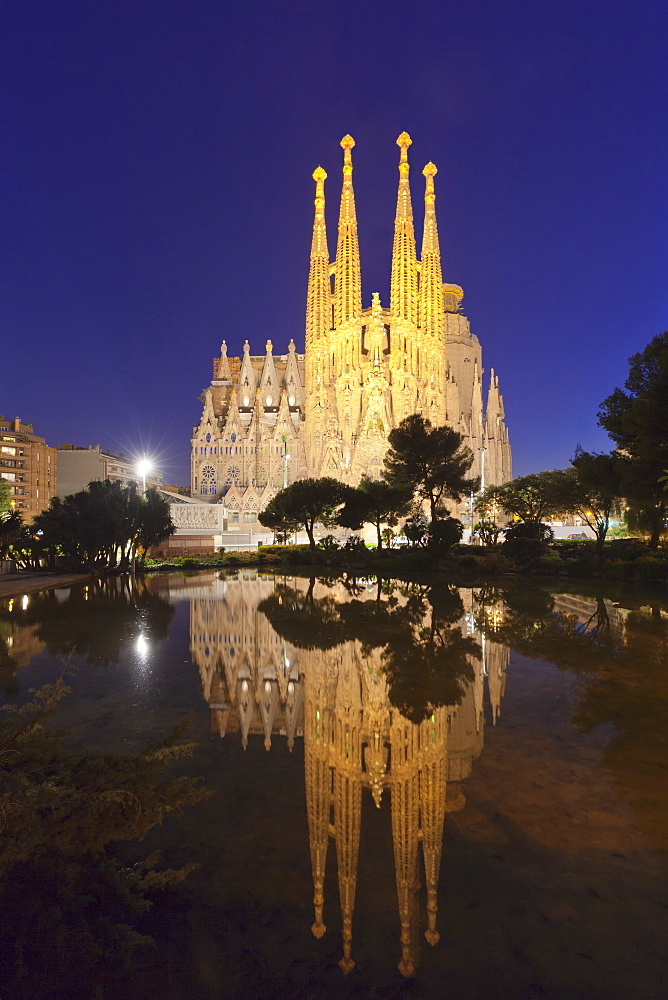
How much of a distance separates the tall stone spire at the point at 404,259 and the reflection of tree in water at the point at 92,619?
5164 cm

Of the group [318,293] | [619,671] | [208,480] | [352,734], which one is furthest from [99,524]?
[318,293]

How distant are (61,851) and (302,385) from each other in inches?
2756

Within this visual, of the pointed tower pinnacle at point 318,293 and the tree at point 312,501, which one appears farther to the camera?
the pointed tower pinnacle at point 318,293

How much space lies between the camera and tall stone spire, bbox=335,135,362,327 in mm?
59375

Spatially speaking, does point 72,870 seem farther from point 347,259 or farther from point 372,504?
point 347,259

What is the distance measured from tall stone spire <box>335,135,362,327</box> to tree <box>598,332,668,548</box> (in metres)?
44.5

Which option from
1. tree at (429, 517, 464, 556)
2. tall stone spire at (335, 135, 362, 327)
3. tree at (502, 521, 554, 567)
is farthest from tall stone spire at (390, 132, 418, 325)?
tree at (502, 521, 554, 567)

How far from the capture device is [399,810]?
3988 millimetres

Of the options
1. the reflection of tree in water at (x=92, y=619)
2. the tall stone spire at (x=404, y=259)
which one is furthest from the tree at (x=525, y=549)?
the tall stone spire at (x=404, y=259)

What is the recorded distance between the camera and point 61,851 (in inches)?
105

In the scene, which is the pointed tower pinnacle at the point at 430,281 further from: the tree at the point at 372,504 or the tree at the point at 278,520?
the tree at the point at 278,520

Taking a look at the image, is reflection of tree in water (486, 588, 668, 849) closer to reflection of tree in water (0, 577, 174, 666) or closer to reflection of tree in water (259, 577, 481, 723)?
reflection of tree in water (259, 577, 481, 723)

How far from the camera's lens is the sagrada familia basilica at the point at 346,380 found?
59594 mm

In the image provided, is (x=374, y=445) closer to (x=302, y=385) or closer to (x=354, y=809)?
(x=302, y=385)
